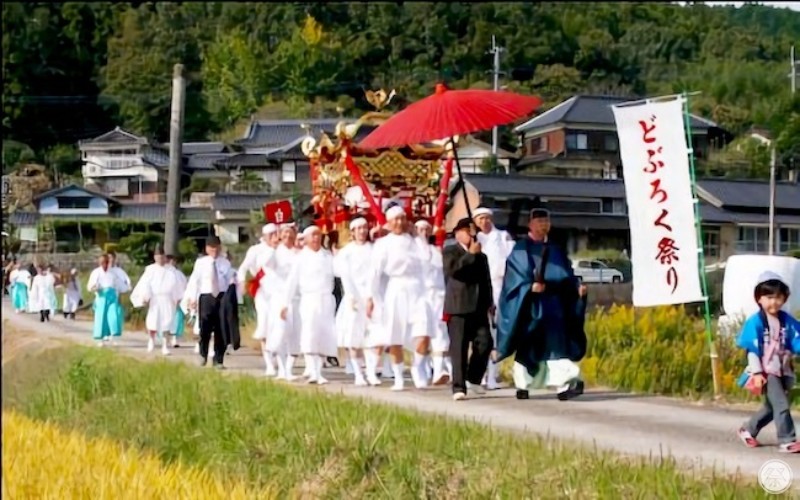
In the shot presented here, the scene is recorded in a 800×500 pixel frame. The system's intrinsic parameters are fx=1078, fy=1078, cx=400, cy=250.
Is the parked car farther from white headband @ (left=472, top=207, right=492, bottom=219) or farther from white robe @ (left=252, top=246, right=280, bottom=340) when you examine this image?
white robe @ (left=252, top=246, right=280, bottom=340)

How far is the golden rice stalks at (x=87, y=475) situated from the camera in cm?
467

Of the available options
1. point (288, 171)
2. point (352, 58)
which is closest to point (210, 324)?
point (288, 171)

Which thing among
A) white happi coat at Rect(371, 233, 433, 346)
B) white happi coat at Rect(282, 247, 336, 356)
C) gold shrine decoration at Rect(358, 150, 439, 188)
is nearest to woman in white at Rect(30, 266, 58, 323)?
white happi coat at Rect(282, 247, 336, 356)

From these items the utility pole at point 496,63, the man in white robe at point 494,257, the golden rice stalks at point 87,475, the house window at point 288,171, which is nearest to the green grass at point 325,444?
the golden rice stalks at point 87,475

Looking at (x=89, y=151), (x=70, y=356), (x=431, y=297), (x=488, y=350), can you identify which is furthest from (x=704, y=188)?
(x=70, y=356)

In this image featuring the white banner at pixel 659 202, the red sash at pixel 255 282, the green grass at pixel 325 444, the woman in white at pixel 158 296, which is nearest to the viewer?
the green grass at pixel 325 444

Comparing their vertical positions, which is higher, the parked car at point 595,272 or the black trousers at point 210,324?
the parked car at point 595,272

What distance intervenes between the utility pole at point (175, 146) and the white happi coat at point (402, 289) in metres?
1.88

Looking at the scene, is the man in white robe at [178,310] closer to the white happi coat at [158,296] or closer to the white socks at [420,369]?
the white happi coat at [158,296]

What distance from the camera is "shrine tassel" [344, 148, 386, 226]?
1239cm

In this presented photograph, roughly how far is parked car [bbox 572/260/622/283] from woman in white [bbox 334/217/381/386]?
7.29 feet

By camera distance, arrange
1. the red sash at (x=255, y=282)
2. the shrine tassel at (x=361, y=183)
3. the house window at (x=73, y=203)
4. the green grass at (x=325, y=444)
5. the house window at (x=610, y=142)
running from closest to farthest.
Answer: the green grass at (x=325, y=444)
the house window at (x=610, y=142)
the house window at (x=73, y=203)
the red sash at (x=255, y=282)
the shrine tassel at (x=361, y=183)

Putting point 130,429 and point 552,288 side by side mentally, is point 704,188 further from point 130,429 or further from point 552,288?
point 130,429

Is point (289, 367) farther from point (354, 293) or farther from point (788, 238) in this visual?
point (788, 238)
